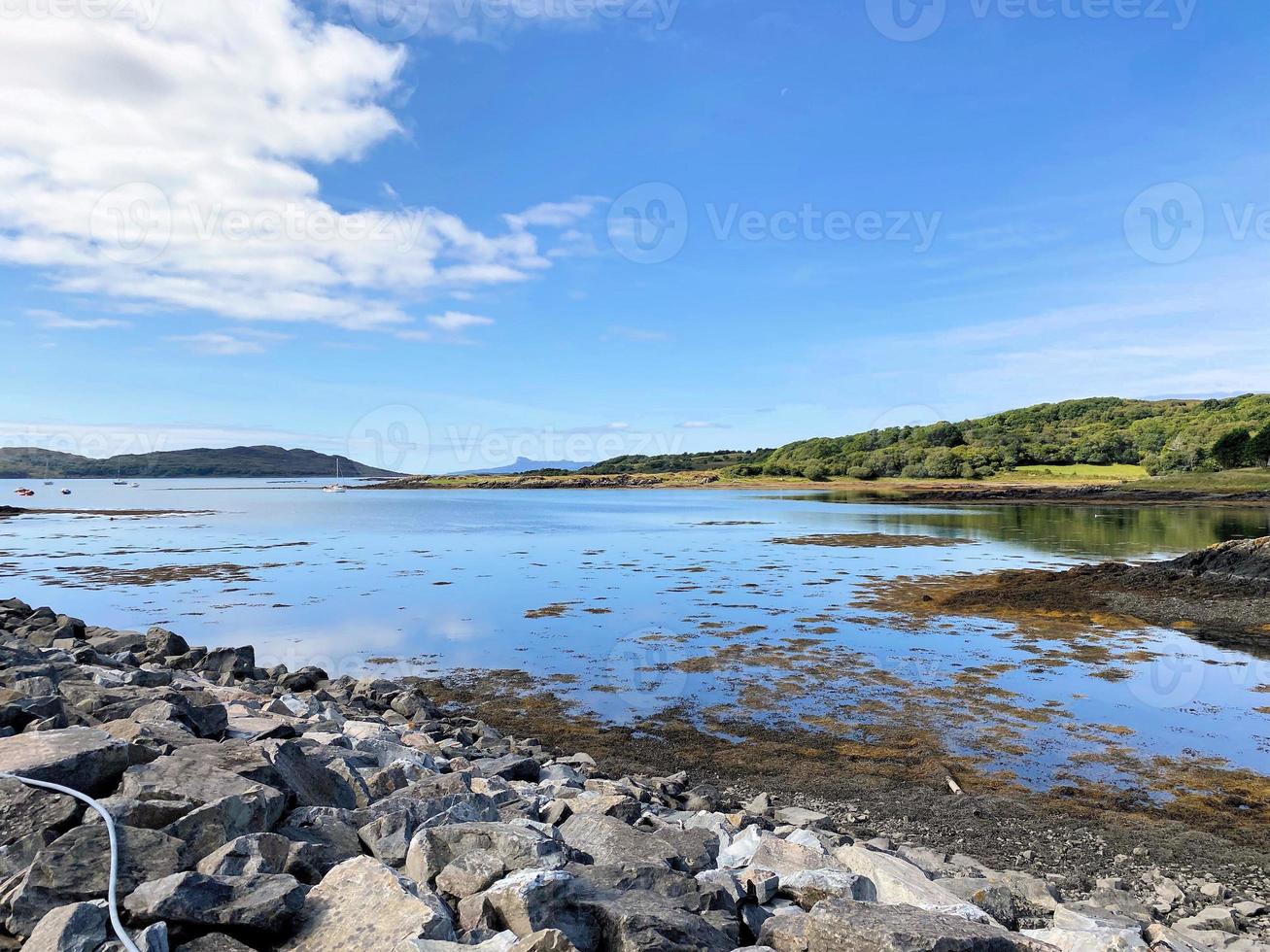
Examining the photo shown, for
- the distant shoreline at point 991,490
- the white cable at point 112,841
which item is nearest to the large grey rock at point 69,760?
the white cable at point 112,841

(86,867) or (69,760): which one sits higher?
(69,760)

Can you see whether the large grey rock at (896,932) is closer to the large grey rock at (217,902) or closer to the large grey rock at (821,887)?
the large grey rock at (821,887)

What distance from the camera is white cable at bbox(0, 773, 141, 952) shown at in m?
3.22

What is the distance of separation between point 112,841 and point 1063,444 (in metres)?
152

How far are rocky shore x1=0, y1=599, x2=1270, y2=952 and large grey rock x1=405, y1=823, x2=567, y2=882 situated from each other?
0.01 meters

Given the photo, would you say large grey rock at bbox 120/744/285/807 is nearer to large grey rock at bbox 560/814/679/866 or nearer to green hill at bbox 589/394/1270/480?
large grey rock at bbox 560/814/679/866

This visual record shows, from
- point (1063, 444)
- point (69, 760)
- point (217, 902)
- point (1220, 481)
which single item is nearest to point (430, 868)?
point (217, 902)

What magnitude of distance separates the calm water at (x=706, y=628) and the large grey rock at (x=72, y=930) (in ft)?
31.0

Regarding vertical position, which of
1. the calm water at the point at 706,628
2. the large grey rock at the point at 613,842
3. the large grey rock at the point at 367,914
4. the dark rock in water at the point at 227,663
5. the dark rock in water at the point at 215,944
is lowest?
the calm water at the point at 706,628

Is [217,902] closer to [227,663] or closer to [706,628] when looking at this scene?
[227,663]

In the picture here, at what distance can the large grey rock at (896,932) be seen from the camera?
11.7ft

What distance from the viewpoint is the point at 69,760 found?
16.1ft

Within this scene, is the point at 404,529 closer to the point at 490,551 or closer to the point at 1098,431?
the point at 490,551

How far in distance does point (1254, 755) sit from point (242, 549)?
39.7 metres
